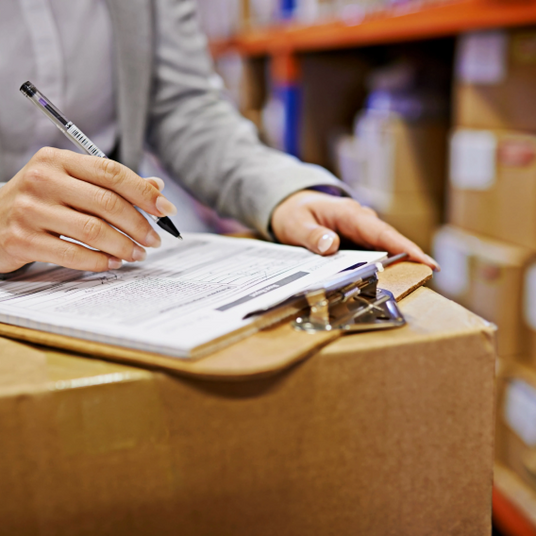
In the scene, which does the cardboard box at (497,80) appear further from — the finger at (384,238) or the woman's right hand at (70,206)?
the woman's right hand at (70,206)

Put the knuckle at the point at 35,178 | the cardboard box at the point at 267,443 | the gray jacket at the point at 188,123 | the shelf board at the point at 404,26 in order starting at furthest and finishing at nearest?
the shelf board at the point at 404,26, the gray jacket at the point at 188,123, the knuckle at the point at 35,178, the cardboard box at the point at 267,443

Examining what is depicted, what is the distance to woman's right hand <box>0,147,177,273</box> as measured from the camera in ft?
1.37

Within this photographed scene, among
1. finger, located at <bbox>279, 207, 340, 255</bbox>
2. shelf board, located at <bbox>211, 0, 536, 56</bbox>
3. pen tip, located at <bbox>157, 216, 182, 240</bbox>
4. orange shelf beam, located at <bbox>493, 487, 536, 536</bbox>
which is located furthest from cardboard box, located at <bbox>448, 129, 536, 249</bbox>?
pen tip, located at <bbox>157, 216, 182, 240</bbox>

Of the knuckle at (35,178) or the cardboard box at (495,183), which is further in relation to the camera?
the cardboard box at (495,183)

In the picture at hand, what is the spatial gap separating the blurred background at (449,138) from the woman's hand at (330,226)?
67mm

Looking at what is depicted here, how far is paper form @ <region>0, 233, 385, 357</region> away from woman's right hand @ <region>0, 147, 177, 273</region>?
0.03 m

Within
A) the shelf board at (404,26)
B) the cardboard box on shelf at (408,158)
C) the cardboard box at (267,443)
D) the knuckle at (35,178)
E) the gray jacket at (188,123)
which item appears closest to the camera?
the cardboard box at (267,443)

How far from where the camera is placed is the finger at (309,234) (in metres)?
0.50

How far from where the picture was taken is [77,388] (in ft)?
0.98

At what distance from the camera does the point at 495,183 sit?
108 centimetres

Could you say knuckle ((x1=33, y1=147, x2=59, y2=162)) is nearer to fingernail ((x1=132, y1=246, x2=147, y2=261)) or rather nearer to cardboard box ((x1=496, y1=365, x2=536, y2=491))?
fingernail ((x1=132, y1=246, x2=147, y2=261))

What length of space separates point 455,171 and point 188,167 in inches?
24.3

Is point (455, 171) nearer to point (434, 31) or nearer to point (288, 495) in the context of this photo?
point (434, 31)

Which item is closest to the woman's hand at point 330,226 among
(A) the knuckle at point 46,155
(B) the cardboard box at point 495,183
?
A: (A) the knuckle at point 46,155
